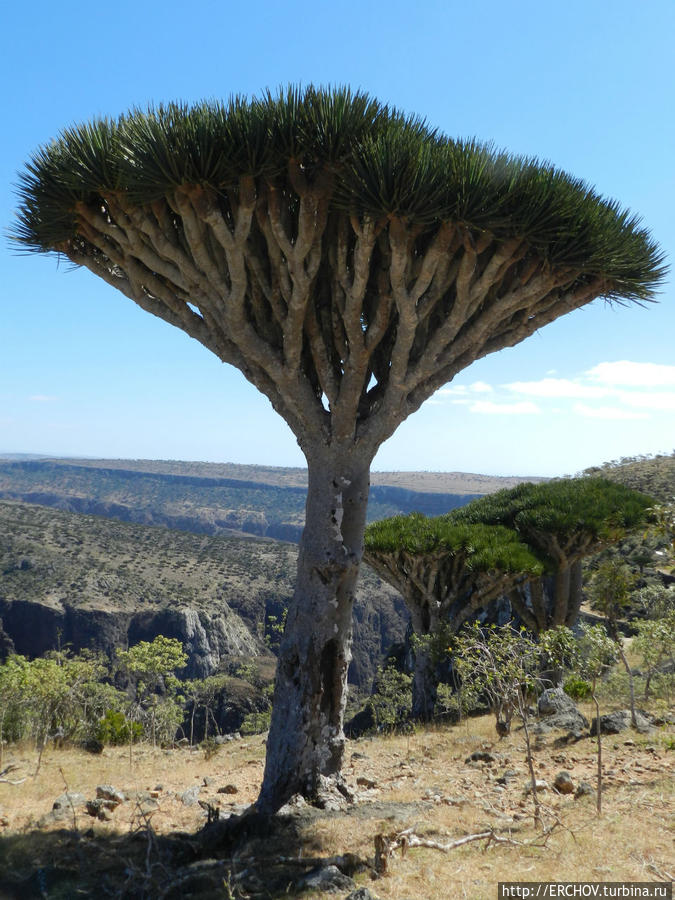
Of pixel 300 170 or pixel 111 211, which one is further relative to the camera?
pixel 111 211

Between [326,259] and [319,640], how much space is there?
4136mm

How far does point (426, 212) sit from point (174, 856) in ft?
20.9

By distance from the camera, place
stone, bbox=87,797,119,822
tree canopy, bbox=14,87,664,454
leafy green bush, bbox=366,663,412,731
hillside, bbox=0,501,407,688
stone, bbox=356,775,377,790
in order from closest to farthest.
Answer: tree canopy, bbox=14,87,664,454
stone, bbox=87,797,119,822
stone, bbox=356,775,377,790
leafy green bush, bbox=366,663,412,731
hillside, bbox=0,501,407,688

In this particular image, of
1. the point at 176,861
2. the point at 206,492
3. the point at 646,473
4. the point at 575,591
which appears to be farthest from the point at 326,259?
the point at 206,492

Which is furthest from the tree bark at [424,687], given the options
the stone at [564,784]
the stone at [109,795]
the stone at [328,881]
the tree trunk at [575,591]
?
the stone at [328,881]

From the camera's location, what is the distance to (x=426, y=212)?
5516 millimetres

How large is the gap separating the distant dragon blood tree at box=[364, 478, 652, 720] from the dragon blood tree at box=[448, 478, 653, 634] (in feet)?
0.09

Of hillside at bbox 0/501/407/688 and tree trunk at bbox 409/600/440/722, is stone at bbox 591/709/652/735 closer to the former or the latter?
tree trunk at bbox 409/600/440/722

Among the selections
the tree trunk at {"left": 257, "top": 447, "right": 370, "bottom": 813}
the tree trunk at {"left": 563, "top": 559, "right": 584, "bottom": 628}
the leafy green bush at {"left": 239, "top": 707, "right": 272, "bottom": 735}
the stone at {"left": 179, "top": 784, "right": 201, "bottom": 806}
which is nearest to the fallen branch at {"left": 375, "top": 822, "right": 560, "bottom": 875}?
the tree trunk at {"left": 257, "top": 447, "right": 370, "bottom": 813}

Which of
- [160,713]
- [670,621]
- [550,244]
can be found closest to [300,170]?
[550,244]

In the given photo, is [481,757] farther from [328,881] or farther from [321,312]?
[321,312]

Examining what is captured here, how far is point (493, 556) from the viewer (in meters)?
14.7

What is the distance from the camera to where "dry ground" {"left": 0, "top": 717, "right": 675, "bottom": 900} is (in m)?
4.36

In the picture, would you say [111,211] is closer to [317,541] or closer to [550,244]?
[317,541]
